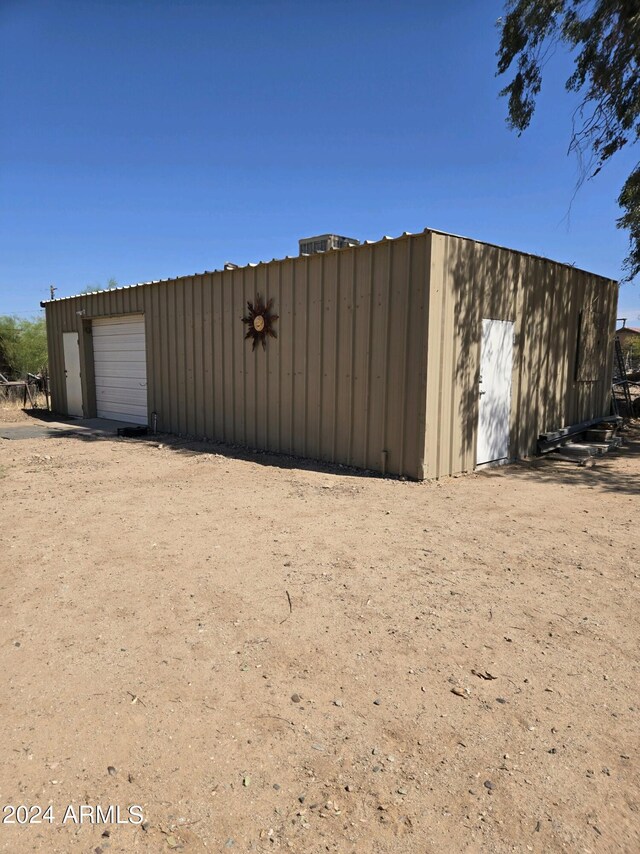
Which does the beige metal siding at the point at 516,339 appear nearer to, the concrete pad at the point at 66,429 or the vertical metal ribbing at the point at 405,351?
the vertical metal ribbing at the point at 405,351

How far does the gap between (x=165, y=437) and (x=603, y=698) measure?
8.47 metres

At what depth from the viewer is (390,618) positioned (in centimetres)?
283

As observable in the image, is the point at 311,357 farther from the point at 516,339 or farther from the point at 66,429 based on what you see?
the point at 66,429

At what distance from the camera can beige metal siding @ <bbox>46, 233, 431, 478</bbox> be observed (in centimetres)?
600

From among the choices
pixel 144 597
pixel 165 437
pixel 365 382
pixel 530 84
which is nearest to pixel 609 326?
pixel 530 84

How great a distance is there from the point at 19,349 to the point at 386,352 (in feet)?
52.8

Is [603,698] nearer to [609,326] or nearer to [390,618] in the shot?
[390,618]

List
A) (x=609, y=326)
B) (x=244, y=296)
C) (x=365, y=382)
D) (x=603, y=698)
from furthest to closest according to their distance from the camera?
(x=609, y=326), (x=244, y=296), (x=365, y=382), (x=603, y=698)

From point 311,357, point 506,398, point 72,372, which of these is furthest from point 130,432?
point 506,398

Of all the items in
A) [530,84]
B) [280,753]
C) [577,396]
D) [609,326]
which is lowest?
[280,753]

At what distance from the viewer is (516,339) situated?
7.29m

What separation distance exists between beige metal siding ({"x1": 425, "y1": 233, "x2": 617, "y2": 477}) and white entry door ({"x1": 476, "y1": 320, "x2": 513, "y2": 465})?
156mm

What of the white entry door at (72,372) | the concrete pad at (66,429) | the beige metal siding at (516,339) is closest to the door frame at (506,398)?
the beige metal siding at (516,339)

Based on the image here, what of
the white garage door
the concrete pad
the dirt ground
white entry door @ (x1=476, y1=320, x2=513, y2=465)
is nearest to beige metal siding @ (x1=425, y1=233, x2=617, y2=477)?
white entry door @ (x1=476, y1=320, x2=513, y2=465)
